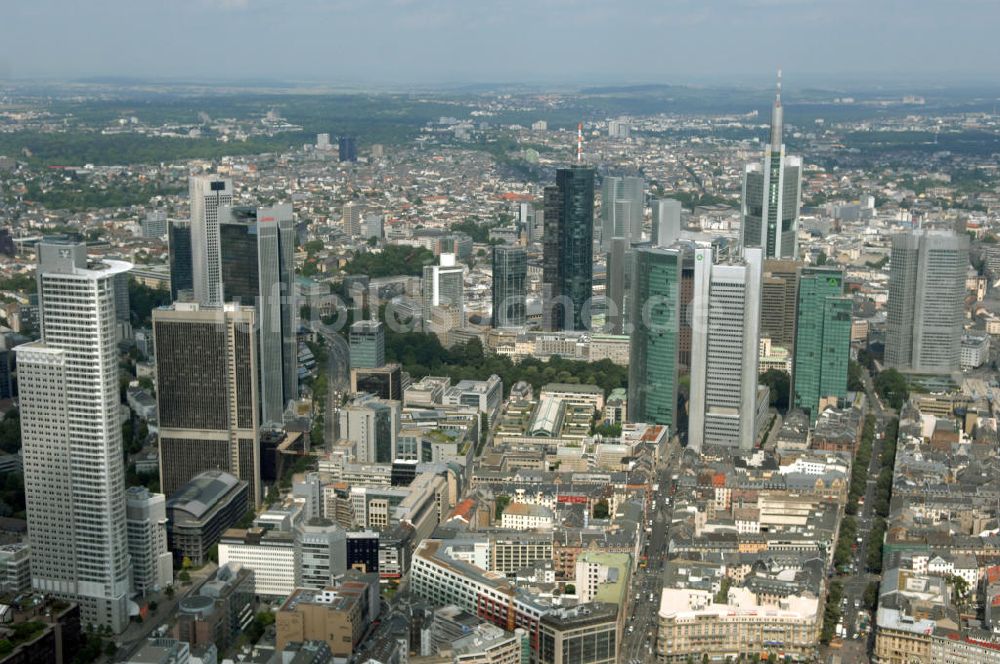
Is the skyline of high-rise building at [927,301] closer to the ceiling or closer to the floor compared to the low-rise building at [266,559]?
closer to the ceiling

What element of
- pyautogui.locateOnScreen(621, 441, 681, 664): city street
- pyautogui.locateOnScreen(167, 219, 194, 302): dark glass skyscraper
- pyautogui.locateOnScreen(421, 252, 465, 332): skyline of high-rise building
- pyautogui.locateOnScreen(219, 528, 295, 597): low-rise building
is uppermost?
pyautogui.locateOnScreen(167, 219, 194, 302): dark glass skyscraper

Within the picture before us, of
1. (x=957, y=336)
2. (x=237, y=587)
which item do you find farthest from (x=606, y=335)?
(x=237, y=587)

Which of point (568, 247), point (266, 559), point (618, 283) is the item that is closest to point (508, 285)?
point (568, 247)

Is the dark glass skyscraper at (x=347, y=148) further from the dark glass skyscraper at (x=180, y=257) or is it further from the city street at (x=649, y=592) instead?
the city street at (x=649, y=592)

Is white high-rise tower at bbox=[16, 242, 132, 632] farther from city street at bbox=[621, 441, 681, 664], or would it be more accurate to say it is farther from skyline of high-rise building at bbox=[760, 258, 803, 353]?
skyline of high-rise building at bbox=[760, 258, 803, 353]

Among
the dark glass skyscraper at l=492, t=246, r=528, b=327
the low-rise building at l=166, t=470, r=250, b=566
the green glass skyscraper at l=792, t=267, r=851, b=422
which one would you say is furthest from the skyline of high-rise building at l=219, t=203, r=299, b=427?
the green glass skyscraper at l=792, t=267, r=851, b=422

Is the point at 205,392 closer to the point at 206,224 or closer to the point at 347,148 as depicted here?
the point at 206,224

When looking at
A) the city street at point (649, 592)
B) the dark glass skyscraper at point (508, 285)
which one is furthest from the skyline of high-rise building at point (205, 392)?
the dark glass skyscraper at point (508, 285)
